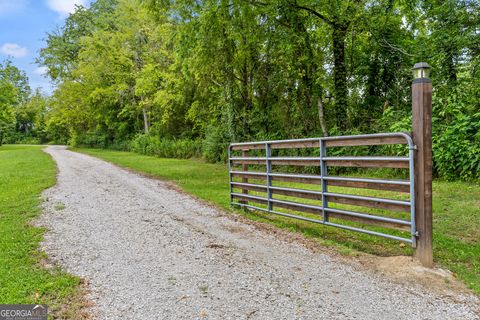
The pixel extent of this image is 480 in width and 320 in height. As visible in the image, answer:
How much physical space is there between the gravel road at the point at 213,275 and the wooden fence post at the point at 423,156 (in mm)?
600

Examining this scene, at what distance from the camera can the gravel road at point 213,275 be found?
2729 mm

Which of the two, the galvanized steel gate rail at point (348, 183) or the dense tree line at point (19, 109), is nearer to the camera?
the galvanized steel gate rail at point (348, 183)

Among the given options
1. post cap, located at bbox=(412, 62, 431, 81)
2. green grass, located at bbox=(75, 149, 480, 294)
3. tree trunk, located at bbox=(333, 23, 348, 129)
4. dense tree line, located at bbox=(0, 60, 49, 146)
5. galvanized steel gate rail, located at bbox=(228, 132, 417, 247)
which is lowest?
green grass, located at bbox=(75, 149, 480, 294)

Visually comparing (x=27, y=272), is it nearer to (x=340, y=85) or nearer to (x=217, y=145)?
(x=340, y=85)

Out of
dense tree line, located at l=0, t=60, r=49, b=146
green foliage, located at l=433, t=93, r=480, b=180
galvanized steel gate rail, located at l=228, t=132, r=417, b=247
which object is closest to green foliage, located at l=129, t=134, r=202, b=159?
green foliage, located at l=433, t=93, r=480, b=180

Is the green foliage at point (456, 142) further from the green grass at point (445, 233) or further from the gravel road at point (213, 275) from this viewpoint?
the gravel road at point (213, 275)

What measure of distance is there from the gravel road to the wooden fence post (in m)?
0.60

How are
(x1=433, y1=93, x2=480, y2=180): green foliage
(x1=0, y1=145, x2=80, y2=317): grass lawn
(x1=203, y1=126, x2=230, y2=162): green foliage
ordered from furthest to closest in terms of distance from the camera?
(x1=203, y1=126, x2=230, y2=162): green foliage
(x1=433, y1=93, x2=480, y2=180): green foliage
(x1=0, y1=145, x2=80, y2=317): grass lawn

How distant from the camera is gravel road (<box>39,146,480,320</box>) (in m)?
2.73

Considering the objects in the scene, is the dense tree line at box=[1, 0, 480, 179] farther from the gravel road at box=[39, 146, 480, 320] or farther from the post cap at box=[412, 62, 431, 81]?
the gravel road at box=[39, 146, 480, 320]

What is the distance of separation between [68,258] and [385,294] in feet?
11.2

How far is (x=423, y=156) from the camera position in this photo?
3.42 meters

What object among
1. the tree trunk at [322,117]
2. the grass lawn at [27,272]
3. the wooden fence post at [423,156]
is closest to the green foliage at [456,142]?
the tree trunk at [322,117]

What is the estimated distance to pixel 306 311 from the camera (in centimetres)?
270
